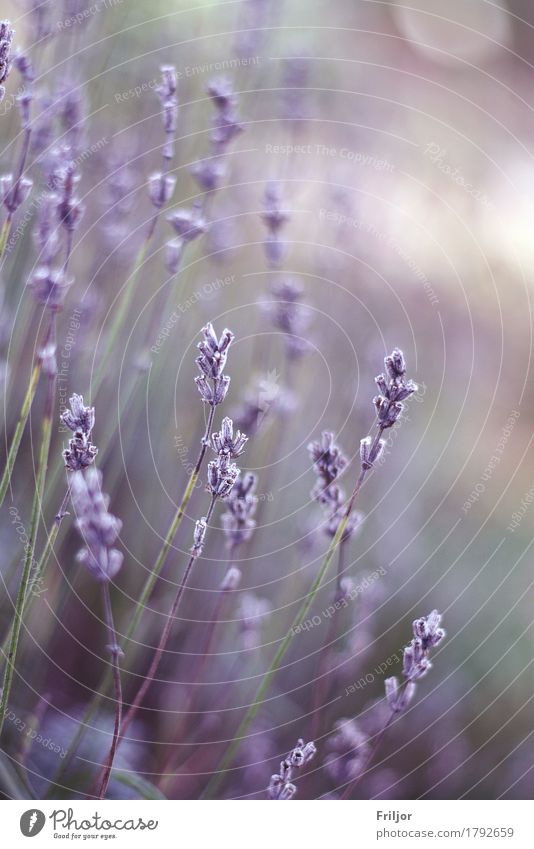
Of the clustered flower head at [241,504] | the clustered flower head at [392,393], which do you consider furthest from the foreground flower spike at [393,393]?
the clustered flower head at [241,504]

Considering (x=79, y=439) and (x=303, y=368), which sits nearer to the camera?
(x=79, y=439)

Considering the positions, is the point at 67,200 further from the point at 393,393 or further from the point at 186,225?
the point at 393,393
